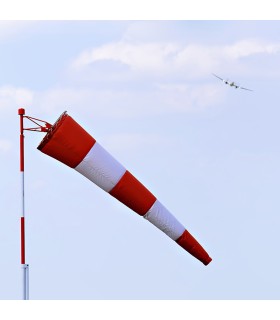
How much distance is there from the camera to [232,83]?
22.7 meters

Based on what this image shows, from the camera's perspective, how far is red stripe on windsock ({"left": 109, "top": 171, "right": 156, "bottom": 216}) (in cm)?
1866

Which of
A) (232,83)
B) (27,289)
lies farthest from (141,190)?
(232,83)

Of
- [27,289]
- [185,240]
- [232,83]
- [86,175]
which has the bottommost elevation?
[27,289]

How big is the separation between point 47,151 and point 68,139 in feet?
2.04

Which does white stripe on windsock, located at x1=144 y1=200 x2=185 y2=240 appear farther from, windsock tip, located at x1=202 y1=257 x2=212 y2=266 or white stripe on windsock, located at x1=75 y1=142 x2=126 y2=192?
white stripe on windsock, located at x1=75 y1=142 x2=126 y2=192

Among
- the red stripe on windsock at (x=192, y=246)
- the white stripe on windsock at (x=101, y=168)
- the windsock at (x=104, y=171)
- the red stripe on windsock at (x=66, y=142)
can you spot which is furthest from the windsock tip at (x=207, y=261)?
the red stripe on windsock at (x=66, y=142)

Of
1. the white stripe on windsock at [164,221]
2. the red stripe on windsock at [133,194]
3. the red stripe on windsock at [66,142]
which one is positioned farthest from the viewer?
the white stripe on windsock at [164,221]

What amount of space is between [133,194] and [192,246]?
2.90 metres

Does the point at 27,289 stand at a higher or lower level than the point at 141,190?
lower

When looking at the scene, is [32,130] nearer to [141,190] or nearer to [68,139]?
[68,139]

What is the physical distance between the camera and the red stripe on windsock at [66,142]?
1748 cm

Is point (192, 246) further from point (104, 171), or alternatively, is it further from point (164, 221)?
point (104, 171)

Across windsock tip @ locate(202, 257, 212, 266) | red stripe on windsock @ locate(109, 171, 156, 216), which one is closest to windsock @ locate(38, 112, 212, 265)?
red stripe on windsock @ locate(109, 171, 156, 216)

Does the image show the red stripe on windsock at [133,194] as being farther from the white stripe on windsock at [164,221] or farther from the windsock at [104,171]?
the white stripe on windsock at [164,221]
